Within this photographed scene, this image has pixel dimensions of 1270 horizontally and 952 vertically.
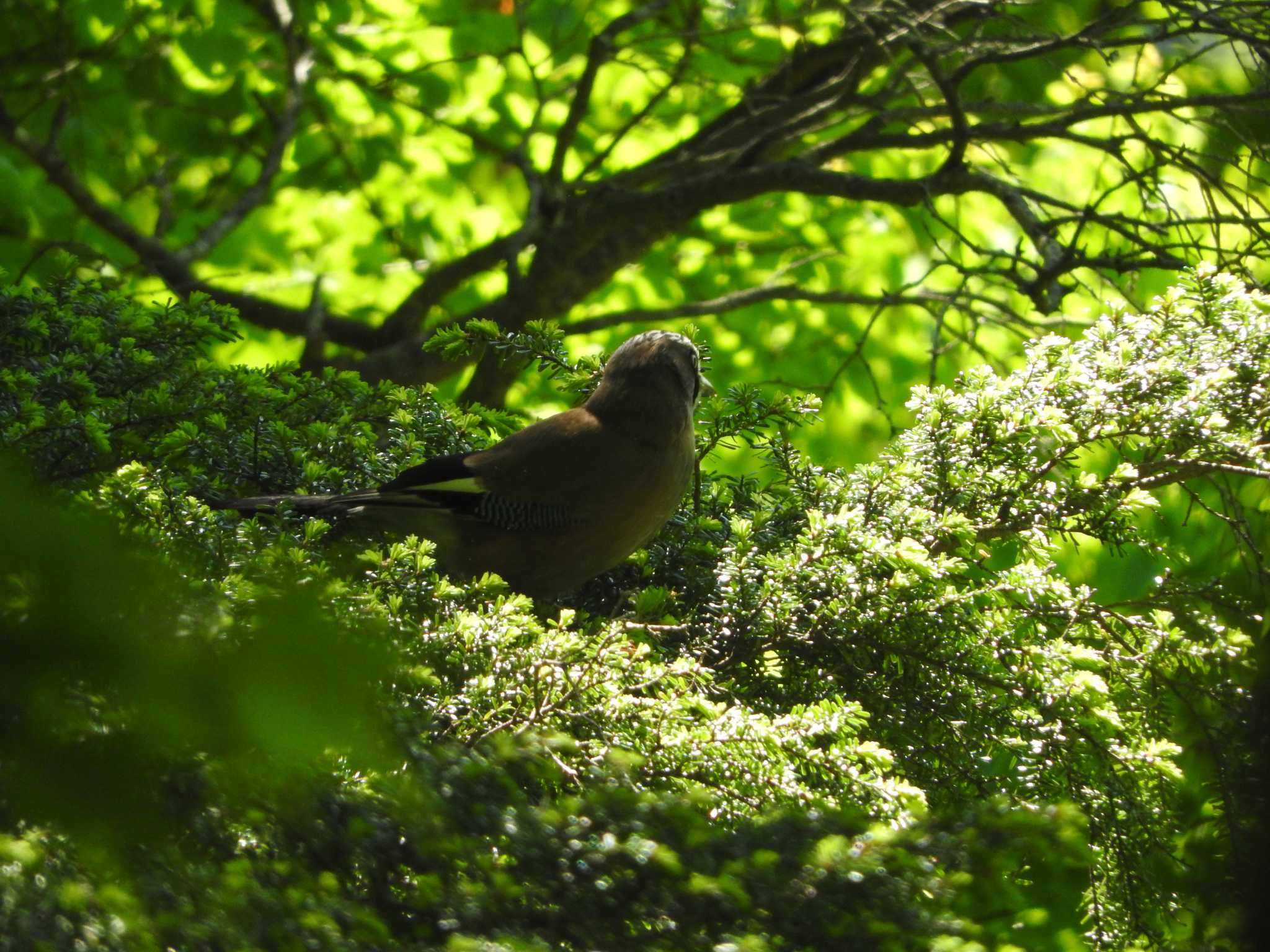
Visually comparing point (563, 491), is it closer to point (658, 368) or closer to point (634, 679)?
point (658, 368)

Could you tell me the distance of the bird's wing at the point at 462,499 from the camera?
3342mm

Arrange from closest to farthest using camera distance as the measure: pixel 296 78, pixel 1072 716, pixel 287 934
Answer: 1. pixel 287 934
2. pixel 1072 716
3. pixel 296 78

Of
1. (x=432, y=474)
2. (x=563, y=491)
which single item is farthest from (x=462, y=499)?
(x=563, y=491)

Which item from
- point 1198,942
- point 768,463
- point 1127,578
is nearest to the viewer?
point 1198,942

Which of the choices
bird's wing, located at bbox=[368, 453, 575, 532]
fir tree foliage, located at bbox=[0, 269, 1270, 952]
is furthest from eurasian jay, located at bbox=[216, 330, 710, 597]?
fir tree foliage, located at bbox=[0, 269, 1270, 952]

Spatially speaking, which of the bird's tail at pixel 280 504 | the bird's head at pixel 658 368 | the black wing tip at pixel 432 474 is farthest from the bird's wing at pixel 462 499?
the bird's head at pixel 658 368

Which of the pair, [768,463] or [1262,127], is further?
[1262,127]

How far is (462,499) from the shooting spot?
350 cm

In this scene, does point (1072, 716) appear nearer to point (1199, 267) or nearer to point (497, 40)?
point (1199, 267)

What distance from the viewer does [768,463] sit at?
3547 millimetres

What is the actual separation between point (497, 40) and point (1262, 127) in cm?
454

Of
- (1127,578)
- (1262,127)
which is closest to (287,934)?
(1127,578)

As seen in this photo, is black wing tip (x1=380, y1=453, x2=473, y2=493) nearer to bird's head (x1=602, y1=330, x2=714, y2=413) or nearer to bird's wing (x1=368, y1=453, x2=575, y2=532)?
bird's wing (x1=368, y1=453, x2=575, y2=532)

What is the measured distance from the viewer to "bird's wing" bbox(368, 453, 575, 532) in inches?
132
